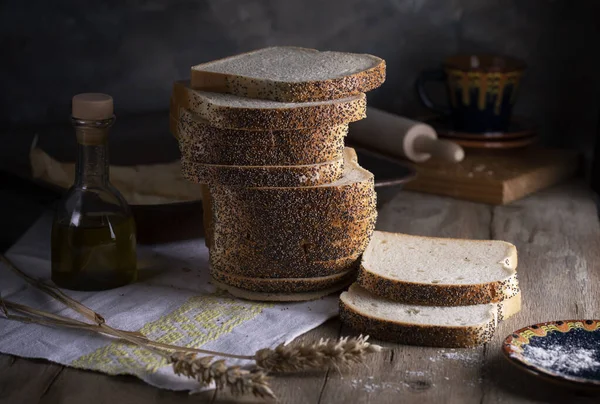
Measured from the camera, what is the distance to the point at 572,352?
1623mm

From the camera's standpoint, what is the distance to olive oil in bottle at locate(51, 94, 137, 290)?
1.91 meters

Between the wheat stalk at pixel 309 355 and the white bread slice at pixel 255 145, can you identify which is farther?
the white bread slice at pixel 255 145

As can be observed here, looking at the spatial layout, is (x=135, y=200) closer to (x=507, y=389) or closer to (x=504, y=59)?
(x=507, y=389)

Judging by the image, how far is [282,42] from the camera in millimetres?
3182

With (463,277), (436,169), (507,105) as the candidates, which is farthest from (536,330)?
(507,105)

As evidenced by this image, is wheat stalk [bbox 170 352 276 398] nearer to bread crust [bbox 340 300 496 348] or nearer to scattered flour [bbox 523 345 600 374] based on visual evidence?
bread crust [bbox 340 300 496 348]

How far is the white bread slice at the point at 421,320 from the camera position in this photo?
1.72 meters

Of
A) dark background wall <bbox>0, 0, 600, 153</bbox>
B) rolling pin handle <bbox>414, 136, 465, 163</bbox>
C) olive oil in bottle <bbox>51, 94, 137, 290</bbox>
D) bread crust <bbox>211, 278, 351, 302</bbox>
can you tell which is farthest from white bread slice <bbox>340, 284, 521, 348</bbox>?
dark background wall <bbox>0, 0, 600, 153</bbox>

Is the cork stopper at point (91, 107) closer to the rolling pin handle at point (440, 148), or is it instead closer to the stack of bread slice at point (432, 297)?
the stack of bread slice at point (432, 297)

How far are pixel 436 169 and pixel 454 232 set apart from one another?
17.3 inches

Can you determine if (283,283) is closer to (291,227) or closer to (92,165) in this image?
(291,227)

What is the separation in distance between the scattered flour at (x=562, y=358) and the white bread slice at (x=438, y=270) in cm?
20

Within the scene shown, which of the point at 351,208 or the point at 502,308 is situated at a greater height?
the point at 351,208

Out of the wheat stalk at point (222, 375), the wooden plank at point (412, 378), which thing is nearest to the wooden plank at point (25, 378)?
the wheat stalk at point (222, 375)
